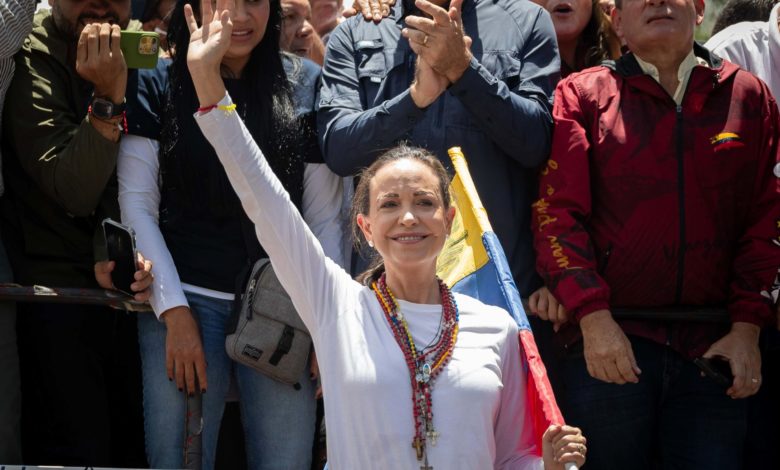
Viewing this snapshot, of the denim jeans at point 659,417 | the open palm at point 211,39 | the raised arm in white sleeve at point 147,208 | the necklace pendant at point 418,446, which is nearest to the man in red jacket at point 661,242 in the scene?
the denim jeans at point 659,417

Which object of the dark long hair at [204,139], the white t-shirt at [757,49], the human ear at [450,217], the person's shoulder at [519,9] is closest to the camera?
the human ear at [450,217]

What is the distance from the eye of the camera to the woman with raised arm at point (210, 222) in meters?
4.33

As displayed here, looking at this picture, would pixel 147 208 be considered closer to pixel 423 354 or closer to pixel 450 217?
pixel 450 217

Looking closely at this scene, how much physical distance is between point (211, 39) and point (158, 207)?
1169 millimetres

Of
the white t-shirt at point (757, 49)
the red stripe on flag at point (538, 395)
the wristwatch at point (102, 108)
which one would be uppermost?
the white t-shirt at point (757, 49)

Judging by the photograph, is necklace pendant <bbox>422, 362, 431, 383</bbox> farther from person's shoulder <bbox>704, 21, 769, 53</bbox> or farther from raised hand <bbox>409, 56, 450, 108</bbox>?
person's shoulder <bbox>704, 21, 769, 53</bbox>

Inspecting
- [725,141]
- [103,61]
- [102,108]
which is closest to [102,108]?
[102,108]

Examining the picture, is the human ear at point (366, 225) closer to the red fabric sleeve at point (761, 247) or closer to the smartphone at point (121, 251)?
the smartphone at point (121, 251)

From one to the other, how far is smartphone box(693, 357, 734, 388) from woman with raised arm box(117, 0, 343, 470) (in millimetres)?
1403

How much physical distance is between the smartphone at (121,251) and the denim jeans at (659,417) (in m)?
1.63

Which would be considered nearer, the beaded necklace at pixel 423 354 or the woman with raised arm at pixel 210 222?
the beaded necklace at pixel 423 354

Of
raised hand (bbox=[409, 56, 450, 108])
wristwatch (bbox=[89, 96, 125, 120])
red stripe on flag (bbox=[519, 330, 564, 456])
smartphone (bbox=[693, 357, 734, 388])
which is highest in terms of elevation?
raised hand (bbox=[409, 56, 450, 108])

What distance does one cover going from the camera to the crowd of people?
4.34 metres

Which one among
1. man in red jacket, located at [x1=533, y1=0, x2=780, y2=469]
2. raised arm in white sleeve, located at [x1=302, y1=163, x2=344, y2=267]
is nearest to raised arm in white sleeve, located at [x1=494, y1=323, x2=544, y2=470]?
man in red jacket, located at [x1=533, y1=0, x2=780, y2=469]
